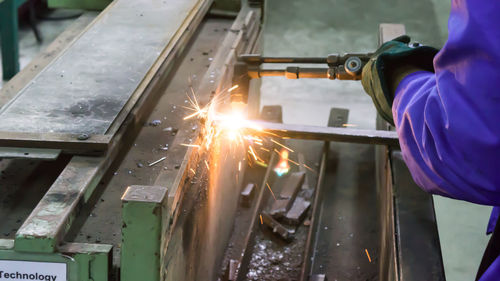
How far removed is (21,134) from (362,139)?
133cm

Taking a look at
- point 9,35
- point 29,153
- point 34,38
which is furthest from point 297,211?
point 34,38

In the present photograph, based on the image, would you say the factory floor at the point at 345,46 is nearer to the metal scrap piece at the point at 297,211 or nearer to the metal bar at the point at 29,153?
the metal scrap piece at the point at 297,211

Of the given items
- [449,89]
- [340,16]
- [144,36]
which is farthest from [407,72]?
[340,16]

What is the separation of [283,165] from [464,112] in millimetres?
2464

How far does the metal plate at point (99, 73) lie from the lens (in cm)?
208

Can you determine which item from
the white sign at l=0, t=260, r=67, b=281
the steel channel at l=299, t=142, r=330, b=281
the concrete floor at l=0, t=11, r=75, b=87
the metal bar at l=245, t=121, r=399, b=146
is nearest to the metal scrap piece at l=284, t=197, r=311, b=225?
the steel channel at l=299, t=142, r=330, b=281

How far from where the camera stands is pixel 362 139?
2625 millimetres

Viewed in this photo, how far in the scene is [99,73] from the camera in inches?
96.0

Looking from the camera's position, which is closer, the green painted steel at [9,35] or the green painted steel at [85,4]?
the green painted steel at [85,4]

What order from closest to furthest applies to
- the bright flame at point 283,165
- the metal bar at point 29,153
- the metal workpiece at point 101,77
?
the metal bar at point 29,153 → the metal workpiece at point 101,77 → the bright flame at point 283,165

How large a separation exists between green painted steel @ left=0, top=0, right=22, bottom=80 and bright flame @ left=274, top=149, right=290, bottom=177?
2768 mm

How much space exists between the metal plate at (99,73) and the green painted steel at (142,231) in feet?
1.85

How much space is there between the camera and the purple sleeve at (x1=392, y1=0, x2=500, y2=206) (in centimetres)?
125

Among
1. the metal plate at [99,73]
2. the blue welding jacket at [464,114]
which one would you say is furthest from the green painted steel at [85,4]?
the blue welding jacket at [464,114]
